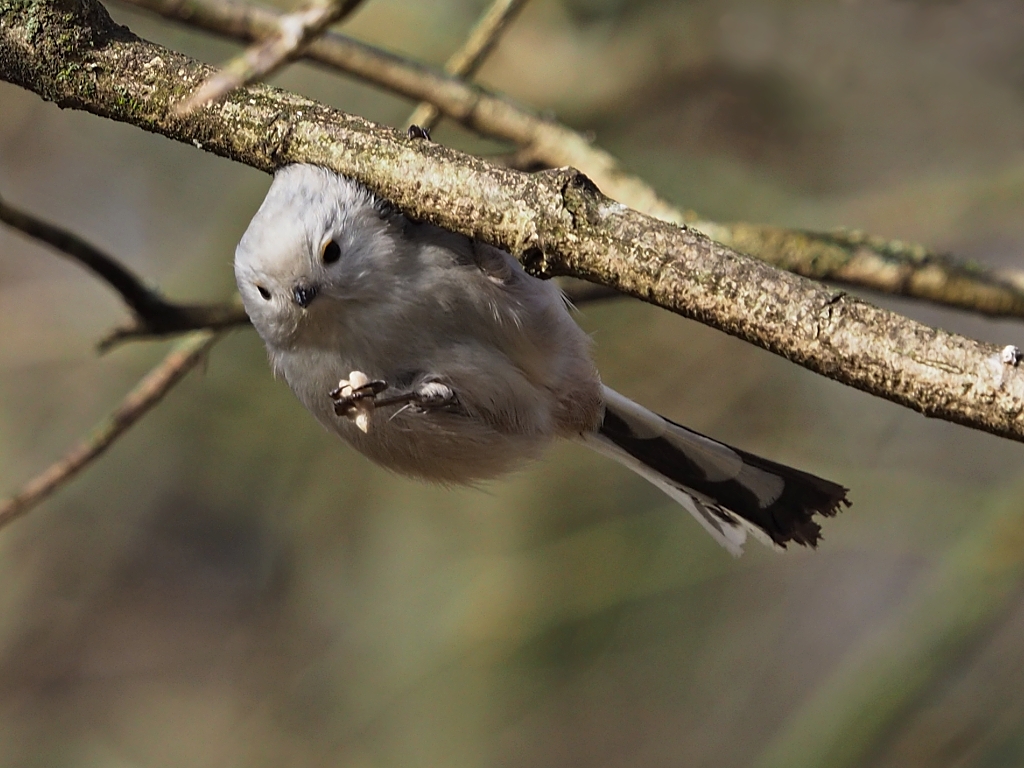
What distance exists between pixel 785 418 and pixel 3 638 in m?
3.98

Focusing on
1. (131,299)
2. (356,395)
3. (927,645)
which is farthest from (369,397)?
(927,645)

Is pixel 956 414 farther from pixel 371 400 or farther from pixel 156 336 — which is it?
pixel 156 336

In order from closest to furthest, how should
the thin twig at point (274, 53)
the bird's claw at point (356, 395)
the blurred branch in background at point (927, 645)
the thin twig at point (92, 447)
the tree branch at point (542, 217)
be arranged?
the tree branch at point (542, 217) → the thin twig at point (274, 53) → the bird's claw at point (356, 395) → the thin twig at point (92, 447) → the blurred branch in background at point (927, 645)

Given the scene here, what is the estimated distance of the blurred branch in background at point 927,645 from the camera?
3.35 meters

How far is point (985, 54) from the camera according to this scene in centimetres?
461

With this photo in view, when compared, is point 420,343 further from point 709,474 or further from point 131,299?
point 709,474

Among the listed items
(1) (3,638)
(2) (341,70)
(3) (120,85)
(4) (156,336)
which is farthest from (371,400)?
(1) (3,638)

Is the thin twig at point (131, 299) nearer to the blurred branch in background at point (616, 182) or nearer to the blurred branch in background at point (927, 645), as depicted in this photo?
the blurred branch in background at point (616, 182)

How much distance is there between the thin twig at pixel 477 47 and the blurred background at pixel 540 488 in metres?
0.92

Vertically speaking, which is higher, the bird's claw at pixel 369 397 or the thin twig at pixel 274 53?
the thin twig at pixel 274 53

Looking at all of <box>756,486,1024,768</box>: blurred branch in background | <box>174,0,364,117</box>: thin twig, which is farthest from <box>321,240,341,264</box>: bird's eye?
<box>756,486,1024,768</box>: blurred branch in background

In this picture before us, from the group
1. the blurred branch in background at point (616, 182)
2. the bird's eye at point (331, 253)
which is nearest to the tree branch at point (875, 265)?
the blurred branch in background at point (616, 182)

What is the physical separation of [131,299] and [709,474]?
1594 millimetres

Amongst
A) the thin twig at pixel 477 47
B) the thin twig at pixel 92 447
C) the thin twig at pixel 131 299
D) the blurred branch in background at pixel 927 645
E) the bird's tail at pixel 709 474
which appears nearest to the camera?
the thin twig at pixel 131 299
